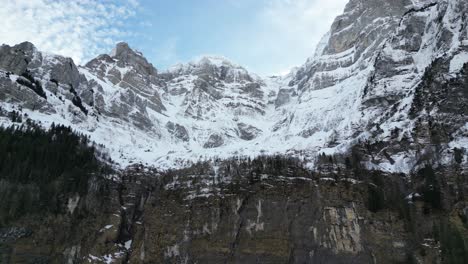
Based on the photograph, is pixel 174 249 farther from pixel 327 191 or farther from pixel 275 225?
pixel 327 191

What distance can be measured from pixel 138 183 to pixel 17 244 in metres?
30.1

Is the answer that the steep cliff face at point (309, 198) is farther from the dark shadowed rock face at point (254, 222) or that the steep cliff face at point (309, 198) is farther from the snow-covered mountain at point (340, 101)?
the snow-covered mountain at point (340, 101)

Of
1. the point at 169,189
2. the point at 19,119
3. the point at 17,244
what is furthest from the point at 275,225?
the point at 19,119

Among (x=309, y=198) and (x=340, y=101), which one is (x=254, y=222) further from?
(x=340, y=101)

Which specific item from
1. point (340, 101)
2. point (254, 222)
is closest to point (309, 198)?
point (254, 222)

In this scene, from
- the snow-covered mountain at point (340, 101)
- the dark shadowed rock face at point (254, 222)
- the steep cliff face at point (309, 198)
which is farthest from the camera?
the snow-covered mountain at point (340, 101)

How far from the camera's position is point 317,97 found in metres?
181

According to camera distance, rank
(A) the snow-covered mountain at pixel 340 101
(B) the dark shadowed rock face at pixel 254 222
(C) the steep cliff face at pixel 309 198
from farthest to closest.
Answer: (A) the snow-covered mountain at pixel 340 101, (C) the steep cliff face at pixel 309 198, (B) the dark shadowed rock face at pixel 254 222

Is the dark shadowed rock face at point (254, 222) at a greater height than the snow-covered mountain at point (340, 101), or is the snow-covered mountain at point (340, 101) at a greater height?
the snow-covered mountain at point (340, 101)

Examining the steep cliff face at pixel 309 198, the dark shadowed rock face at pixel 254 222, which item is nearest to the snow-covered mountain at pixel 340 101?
the steep cliff face at pixel 309 198

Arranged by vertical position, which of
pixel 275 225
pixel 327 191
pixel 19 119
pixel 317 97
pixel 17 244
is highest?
pixel 317 97

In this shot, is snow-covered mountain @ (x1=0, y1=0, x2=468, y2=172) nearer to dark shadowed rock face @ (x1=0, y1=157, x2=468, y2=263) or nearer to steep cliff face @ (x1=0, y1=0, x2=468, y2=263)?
steep cliff face @ (x1=0, y1=0, x2=468, y2=263)

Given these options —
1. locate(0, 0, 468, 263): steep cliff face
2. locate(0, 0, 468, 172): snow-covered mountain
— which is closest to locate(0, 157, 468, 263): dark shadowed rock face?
locate(0, 0, 468, 263): steep cliff face

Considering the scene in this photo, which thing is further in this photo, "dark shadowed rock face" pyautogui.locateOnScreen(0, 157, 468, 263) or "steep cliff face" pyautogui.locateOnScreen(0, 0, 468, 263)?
"steep cliff face" pyautogui.locateOnScreen(0, 0, 468, 263)
